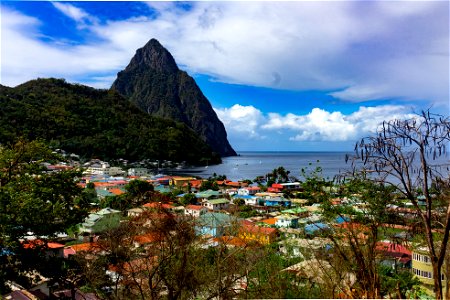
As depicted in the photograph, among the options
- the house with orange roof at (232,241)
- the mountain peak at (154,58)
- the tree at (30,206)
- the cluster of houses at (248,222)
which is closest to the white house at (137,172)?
the cluster of houses at (248,222)

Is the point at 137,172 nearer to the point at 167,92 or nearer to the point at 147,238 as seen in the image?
the point at 147,238

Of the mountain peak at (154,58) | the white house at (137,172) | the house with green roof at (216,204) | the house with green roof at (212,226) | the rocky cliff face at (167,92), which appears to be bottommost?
the house with green roof at (216,204)

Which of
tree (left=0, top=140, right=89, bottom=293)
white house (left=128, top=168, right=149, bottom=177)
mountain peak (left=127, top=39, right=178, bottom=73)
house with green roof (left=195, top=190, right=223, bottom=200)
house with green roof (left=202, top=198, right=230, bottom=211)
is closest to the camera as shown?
tree (left=0, top=140, right=89, bottom=293)

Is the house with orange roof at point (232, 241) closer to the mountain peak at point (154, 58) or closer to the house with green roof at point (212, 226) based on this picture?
the house with green roof at point (212, 226)

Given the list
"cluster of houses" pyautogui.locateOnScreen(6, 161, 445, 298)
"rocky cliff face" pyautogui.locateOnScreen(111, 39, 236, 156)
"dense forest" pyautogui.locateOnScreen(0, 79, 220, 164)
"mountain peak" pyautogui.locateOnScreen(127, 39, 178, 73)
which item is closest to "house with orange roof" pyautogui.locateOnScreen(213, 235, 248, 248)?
"cluster of houses" pyautogui.locateOnScreen(6, 161, 445, 298)

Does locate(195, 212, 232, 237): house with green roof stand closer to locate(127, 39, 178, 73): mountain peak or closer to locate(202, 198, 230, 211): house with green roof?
locate(202, 198, 230, 211): house with green roof
